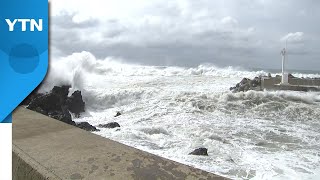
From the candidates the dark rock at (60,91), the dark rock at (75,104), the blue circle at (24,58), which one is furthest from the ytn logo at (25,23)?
the dark rock at (75,104)

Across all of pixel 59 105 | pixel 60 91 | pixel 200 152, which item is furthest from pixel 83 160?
pixel 60 91

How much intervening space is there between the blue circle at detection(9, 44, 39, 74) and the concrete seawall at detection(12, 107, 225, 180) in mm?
246

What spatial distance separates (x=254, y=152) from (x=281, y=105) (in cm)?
618

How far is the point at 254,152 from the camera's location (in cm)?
500

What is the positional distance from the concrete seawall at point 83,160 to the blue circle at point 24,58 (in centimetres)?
25

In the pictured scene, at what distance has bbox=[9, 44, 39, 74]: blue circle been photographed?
83 cm

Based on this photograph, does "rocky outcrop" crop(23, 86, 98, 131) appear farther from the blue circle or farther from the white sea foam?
the blue circle

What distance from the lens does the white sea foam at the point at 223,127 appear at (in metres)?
4.24

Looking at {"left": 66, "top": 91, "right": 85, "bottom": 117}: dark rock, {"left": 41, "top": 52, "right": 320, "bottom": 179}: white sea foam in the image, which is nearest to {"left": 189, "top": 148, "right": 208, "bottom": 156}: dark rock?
{"left": 41, "top": 52, "right": 320, "bottom": 179}: white sea foam

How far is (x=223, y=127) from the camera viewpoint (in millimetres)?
6930

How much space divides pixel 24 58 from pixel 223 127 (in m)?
6.39

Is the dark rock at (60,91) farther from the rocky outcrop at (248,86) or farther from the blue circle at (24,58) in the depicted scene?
the rocky outcrop at (248,86)

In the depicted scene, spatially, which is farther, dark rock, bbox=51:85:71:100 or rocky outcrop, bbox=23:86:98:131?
dark rock, bbox=51:85:71:100

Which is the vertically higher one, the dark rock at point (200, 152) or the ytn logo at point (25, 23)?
the ytn logo at point (25, 23)
